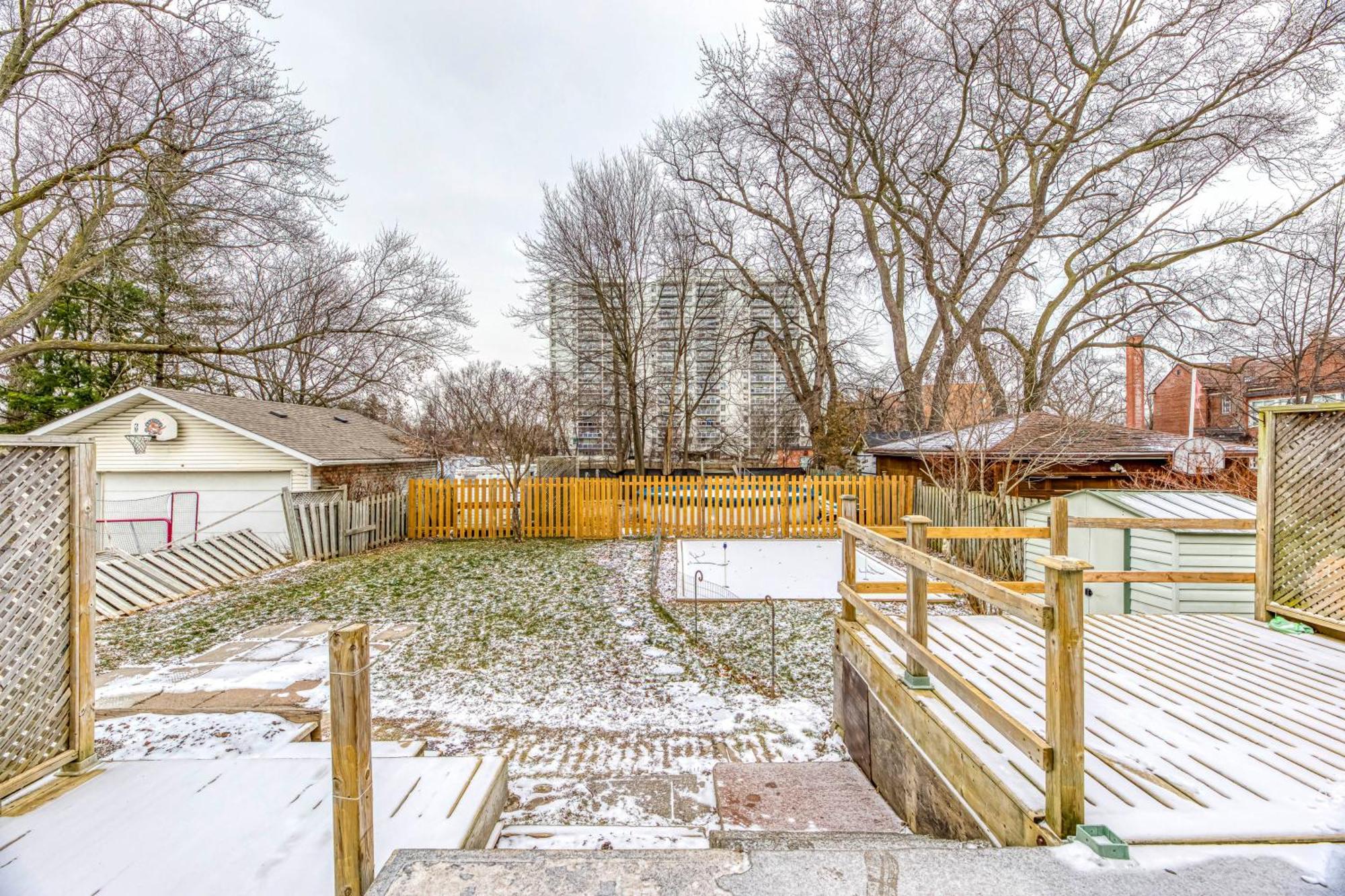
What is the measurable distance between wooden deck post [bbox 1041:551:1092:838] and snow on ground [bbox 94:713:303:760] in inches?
155

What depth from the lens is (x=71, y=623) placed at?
2.50 metres

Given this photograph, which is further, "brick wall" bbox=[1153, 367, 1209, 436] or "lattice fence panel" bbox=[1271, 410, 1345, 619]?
"brick wall" bbox=[1153, 367, 1209, 436]

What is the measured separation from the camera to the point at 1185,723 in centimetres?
229

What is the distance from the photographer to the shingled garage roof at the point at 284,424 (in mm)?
9789

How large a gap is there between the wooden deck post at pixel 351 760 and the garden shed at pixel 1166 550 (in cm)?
461

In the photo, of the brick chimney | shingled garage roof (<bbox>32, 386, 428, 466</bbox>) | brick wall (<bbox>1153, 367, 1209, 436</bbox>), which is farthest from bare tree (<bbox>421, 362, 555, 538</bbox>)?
brick wall (<bbox>1153, 367, 1209, 436</bbox>)

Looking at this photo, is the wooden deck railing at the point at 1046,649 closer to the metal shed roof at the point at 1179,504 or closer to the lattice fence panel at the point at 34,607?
the metal shed roof at the point at 1179,504

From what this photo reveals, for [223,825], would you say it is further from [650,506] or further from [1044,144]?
[1044,144]

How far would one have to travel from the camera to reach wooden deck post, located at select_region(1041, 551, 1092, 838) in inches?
62.6

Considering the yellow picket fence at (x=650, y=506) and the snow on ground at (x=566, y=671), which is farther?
the yellow picket fence at (x=650, y=506)

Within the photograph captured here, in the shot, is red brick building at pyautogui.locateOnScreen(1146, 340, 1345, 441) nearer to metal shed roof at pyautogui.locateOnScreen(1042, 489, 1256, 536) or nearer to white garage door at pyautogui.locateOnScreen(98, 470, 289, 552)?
metal shed roof at pyautogui.locateOnScreen(1042, 489, 1256, 536)

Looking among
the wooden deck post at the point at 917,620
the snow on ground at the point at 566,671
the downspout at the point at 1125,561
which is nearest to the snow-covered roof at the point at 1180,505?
the downspout at the point at 1125,561

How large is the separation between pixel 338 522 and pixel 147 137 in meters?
6.20

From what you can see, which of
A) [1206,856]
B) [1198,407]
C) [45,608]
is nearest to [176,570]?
[45,608]
